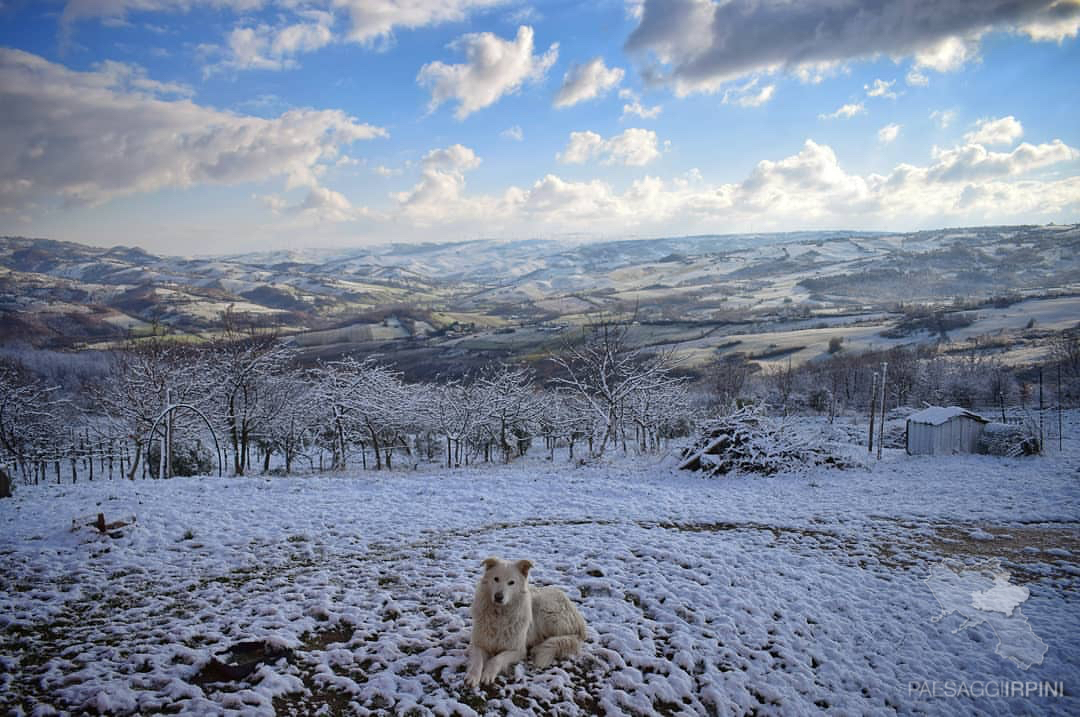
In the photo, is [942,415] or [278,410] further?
[278,410]

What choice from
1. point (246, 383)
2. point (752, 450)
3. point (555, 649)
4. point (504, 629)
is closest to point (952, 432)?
point (752, 450)

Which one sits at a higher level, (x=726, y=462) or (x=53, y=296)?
(x=53, y=296)

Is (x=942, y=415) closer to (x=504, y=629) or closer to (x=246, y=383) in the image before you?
(x=504, y=629)

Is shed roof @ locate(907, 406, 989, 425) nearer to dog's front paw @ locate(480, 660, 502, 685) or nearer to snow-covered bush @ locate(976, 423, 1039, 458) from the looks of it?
snow-covered bush @ locate(976, 423, 1039, 458)

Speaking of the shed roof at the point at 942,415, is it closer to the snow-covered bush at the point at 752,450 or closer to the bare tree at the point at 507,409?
the snow-covered bush at the point at 752,450

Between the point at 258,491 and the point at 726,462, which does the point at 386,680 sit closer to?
the point at 258,491

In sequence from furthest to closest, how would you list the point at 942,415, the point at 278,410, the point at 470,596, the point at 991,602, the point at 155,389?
the point at 278,410, the point at 942,415, the point at 155,389, the point at 991,602, the point at 470,596

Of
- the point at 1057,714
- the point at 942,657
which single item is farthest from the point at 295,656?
the point at 1057,714
